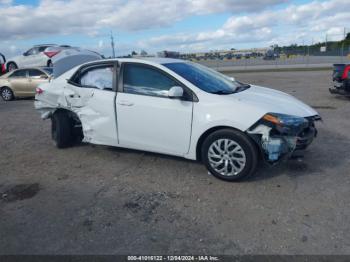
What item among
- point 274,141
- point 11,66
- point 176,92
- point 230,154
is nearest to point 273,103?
point 274,141

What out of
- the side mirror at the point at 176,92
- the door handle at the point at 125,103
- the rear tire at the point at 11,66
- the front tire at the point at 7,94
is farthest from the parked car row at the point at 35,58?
the side mirror at the point at 176,92

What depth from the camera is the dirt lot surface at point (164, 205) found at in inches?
126

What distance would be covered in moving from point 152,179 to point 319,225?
224 centimetres

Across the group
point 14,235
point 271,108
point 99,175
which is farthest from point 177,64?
point 14,235

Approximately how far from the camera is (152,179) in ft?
15.6

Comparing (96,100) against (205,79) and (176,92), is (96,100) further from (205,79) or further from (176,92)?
(205,79)

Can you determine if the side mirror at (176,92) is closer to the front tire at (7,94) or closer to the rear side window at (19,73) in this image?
the rear side window at (19,73)

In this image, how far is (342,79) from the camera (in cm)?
1050

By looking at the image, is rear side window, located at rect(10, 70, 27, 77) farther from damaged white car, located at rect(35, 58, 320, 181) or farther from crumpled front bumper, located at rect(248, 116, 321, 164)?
crumpled front bumper, located at rect(248, 116, 321, 164)

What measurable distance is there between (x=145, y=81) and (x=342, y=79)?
7.87m

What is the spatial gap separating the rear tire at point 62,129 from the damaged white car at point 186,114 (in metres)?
0.34

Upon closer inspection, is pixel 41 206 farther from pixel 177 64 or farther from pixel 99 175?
pixel 177 64

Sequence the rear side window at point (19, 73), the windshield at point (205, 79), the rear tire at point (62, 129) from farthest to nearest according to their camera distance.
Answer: the rear side window at point (19, 73), the rear tire at point (62, 129), the windshield at point (205, 79)

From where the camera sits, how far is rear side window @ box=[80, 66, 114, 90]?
5383 mm
